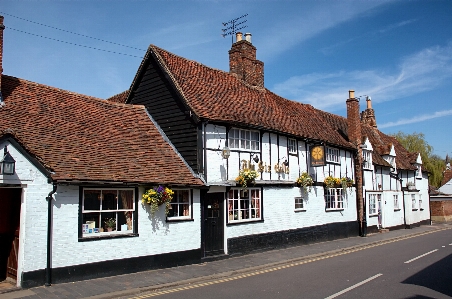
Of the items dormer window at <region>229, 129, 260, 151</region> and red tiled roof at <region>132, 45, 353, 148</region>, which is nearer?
red tiled roof at <region>132, 45, 353, 148</region>

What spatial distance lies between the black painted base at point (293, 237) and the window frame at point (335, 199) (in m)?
0.92

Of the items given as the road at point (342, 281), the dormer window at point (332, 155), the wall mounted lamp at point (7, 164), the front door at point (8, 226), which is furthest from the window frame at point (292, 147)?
the wall mounted lamp at point (7, 164)

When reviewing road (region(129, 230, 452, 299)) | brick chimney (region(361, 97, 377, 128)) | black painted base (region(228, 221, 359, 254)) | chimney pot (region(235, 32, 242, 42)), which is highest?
chimney pot (region(235, 32, 242, 42))

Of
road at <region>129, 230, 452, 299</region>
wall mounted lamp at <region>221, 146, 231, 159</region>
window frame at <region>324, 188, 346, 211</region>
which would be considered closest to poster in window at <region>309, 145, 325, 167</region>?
window frame at <region>324, 188, 346, 211</region>

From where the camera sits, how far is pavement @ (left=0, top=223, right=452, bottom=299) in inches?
388

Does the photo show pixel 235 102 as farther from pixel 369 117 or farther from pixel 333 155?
pixel 369 117

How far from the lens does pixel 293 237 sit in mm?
19578

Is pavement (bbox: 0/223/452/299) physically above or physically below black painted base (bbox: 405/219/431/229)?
above

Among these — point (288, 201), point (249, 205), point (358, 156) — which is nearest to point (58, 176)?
point (249, 205)

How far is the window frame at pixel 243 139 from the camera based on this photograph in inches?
659

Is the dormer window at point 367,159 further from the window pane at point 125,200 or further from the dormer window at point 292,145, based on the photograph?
the window pane at point 125,200

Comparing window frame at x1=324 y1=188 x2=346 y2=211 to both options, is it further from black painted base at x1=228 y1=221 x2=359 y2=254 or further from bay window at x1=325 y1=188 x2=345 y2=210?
black painted base at x1=228 y1=221 x2=359 y2=254

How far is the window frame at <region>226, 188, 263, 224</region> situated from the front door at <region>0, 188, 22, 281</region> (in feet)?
25.4

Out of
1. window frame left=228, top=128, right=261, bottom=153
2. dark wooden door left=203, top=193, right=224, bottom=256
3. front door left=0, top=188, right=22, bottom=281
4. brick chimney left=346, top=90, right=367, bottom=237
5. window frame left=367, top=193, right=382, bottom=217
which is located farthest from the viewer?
window frame left=367, top=193, right=382, bottom=217
